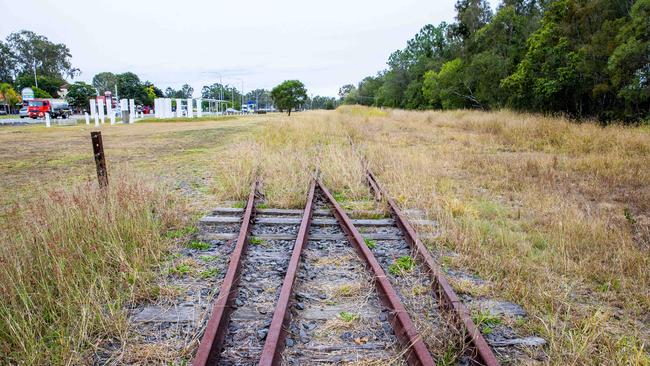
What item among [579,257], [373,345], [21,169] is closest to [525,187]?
[579,257]

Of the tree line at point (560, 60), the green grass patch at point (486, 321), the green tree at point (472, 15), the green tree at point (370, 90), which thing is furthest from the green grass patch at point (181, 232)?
the green tree at point (370, 90)

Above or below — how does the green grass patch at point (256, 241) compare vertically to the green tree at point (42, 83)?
below

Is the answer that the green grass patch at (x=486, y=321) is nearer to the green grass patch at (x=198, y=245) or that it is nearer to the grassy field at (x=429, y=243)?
the grassy field at (x=429, y=243)

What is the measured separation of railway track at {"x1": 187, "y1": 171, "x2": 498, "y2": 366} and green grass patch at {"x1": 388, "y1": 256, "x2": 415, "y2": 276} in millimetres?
10

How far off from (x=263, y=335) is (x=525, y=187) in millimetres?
6999

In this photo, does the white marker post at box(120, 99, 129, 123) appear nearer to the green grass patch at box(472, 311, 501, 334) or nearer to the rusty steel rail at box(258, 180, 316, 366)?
the rusty steel rail at box(258, 180, 316, 366)

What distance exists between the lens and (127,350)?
8.95 ft

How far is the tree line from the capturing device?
651 inches

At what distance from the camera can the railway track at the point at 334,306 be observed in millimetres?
2701

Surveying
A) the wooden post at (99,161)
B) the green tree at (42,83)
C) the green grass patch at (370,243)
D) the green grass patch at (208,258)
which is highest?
the green tree at (42,83)

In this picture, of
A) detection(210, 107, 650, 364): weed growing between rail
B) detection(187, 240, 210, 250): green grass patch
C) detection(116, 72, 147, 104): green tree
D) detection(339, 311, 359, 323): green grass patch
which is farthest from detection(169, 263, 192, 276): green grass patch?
detection(116, 72, 147, 104): green tree

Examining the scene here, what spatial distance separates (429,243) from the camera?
500 centimetres

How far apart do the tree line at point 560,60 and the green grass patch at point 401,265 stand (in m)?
16.8

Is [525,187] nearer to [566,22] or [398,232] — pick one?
[398,232]
